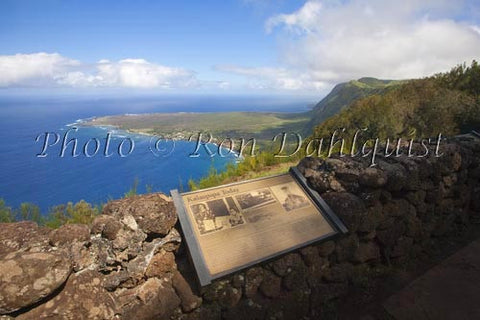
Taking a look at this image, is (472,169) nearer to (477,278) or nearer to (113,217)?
(477,278)

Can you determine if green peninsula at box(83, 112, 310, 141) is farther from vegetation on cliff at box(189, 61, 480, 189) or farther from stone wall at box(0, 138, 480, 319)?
stone wall at box(0, 138, 480, 319)

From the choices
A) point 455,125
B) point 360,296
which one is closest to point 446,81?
point 455,125

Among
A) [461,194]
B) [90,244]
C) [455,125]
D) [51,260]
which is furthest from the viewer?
[455,125]

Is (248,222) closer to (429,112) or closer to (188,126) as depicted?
(429,112)

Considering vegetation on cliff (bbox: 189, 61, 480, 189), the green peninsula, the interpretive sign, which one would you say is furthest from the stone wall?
the green peninsula

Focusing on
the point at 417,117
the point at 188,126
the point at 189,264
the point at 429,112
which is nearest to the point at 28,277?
the point at 189,264

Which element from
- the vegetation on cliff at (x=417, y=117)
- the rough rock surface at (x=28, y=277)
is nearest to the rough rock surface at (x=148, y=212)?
the rough rock surface at (x=28, y=277)
